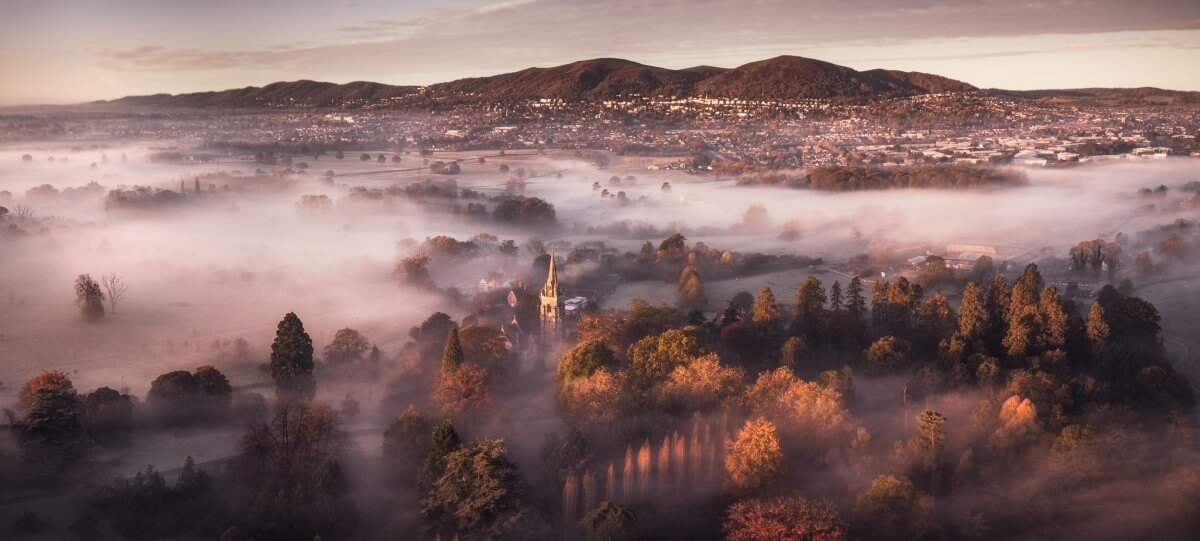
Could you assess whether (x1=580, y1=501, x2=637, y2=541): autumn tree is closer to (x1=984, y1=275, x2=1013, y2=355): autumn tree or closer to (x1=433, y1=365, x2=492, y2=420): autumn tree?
(x1=433, y1=365, x2=492, y2=420): autumn tree

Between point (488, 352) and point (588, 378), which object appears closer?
point (588, 378)

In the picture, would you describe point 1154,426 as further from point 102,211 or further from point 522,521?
point 102,211

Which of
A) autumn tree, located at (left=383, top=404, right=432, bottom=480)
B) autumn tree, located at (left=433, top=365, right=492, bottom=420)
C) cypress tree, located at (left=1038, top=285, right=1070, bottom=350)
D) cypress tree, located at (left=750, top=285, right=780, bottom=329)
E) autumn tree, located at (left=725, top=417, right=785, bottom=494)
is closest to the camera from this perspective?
autumn tree, located at (left=725, top=417, right=785, bottom=494)

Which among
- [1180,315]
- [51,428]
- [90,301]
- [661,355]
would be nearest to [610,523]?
[661,355]

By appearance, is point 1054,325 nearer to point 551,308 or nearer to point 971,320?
point 971,320

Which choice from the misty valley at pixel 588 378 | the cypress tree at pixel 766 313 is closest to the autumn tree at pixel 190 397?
the misty valley at pixel 588 378

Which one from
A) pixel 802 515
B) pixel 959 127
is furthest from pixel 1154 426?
pixel 959 127

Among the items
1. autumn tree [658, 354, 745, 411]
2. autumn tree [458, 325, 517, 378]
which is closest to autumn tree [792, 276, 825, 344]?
autumn tree [658, 354, 745, 411]
